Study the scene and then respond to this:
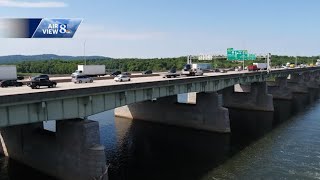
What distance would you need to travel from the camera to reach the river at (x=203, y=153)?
39.3m

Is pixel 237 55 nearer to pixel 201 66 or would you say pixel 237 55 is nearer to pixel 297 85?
pixel 201 66

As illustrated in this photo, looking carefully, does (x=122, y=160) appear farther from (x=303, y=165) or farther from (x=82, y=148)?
(x=303, y=165)

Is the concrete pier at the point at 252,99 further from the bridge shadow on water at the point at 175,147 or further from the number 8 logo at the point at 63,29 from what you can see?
the number 8 logo at the point at 63,29

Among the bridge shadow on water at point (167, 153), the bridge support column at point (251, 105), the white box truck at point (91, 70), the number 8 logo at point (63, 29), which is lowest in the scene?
the bridge shadow on water at point (167, 153)

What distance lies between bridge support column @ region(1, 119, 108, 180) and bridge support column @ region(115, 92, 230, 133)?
28797 mm

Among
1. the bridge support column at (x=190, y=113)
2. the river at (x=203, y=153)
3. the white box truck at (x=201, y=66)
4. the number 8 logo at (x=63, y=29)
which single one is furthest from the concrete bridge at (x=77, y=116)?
the white box truck at (x=201, y=66)

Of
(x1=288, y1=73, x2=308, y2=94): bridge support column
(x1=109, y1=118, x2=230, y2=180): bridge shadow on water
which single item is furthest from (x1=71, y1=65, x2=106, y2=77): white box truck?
(x1=288, y1=73, x2=308, y2=94): bridge support column

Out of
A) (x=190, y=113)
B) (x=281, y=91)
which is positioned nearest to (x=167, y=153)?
(x=190, y=113)

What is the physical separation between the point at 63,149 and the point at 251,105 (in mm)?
58126

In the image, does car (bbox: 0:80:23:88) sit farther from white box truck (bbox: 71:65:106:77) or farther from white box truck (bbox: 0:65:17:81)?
white box truck (bbox: 71:65:106:77)

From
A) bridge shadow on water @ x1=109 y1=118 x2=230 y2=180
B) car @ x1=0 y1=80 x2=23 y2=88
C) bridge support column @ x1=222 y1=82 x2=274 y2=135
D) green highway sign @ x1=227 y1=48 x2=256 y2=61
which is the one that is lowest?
bridge shadow on water @ x1=109 y1=118 x2=230 y2=180

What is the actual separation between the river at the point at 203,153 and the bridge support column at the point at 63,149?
1.68 meters

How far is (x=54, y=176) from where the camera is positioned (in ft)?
122

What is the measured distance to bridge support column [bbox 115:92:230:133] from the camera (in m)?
59.9
